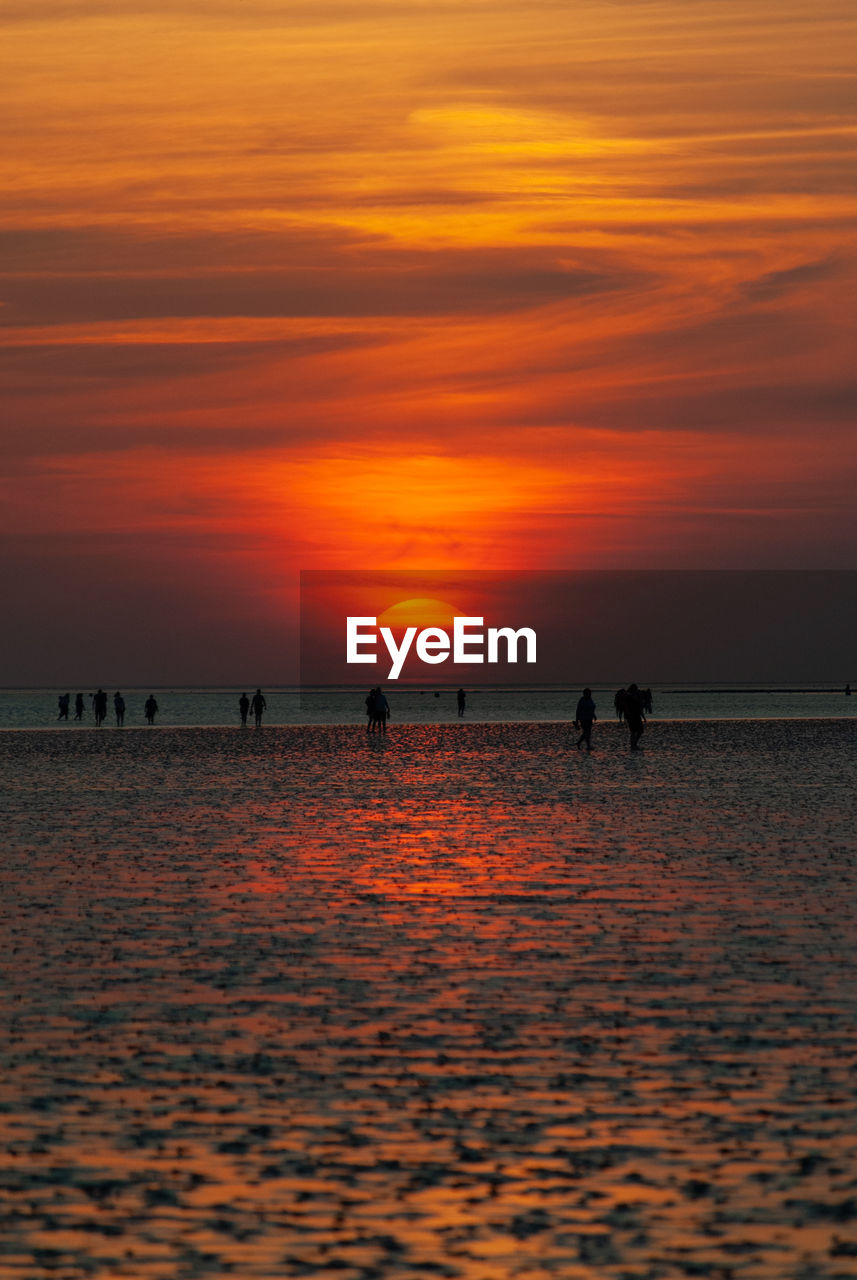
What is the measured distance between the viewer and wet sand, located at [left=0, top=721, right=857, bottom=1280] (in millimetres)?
7566

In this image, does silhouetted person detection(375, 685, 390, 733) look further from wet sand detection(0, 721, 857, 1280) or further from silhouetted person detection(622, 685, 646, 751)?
wet sand detection(0, 721, 857, 1280)

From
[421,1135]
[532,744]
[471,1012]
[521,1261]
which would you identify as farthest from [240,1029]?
[532,744]

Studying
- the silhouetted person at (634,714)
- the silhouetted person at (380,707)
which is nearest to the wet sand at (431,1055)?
the silhouetted person at (634,714)

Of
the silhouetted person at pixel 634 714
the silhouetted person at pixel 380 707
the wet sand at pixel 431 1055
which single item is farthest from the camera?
the silhouetted person at pixel 380 707

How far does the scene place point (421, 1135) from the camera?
916 cm

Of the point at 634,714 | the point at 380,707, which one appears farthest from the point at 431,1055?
the point at 380,707

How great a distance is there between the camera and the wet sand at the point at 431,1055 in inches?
298


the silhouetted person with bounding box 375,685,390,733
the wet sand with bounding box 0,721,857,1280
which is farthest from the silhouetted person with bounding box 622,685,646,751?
the wet sand with bounding box 0,721,857,1280

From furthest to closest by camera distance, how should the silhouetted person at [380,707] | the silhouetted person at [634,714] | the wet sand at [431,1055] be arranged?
the silhouetted person at [380,707] < the silhouetted person at [634,714] < the wet sand at [431,1055]

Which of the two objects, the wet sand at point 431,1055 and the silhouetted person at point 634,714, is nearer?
the wet sand at point 431,1055

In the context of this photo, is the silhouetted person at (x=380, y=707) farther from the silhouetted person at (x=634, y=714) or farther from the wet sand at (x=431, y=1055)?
the wet sand at (x=431, y=1055)

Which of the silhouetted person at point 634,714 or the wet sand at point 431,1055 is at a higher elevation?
the silhouetted person at point 634,714

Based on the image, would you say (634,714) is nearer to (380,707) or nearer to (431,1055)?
(380,707)

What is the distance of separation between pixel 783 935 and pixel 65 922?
20.1 ft
